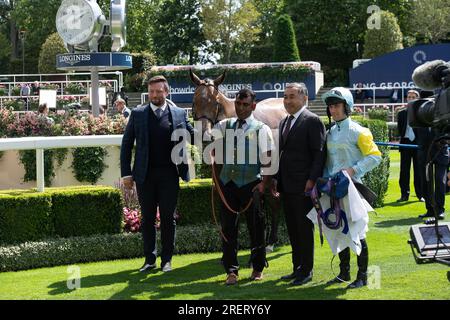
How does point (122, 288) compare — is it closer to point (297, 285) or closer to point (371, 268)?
point (297, 285)

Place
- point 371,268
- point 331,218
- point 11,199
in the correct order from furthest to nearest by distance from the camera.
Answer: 1. point 11,199
2. point 371,268
3. point 331,218

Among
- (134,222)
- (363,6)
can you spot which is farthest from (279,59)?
(134,222)

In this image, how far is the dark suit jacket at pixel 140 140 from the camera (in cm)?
750

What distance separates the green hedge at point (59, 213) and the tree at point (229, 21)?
122 feet

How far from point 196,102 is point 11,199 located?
6.93ft

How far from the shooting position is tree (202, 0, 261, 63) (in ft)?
148

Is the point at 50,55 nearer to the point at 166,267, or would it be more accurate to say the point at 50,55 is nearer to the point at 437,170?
the point at 437,170

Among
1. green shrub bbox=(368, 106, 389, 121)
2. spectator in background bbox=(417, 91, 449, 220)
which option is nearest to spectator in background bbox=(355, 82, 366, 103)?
green shrub bbox=(368, 106, 389, 121)

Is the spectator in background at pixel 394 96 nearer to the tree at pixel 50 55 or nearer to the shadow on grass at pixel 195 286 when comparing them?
the tree at pixel 50 55

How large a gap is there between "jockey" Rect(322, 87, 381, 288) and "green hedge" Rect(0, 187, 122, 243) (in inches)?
107

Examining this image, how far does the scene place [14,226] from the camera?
801 centimetres

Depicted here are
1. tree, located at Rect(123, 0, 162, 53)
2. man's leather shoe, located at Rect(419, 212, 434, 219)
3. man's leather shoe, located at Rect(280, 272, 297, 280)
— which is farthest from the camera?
tree, located at Rect(123, 0, 162, 53)

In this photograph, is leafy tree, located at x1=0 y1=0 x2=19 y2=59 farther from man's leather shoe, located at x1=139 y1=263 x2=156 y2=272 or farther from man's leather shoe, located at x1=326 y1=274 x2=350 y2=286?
man's leather shoe, located at x1=326 y1=274 x2=350 y2=286

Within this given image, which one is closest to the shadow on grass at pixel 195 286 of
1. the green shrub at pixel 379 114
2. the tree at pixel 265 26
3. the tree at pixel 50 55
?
the green shrub at pixel 379 114
